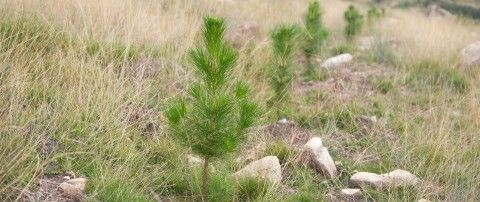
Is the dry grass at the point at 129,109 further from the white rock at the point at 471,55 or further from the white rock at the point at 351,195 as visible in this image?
the white rock at the point at 471,55

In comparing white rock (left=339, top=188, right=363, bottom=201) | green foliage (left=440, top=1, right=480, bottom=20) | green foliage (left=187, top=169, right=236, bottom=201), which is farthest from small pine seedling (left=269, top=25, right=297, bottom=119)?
green foliage (left=440, top=1, right=480, bottom=20)

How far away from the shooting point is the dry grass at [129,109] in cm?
285

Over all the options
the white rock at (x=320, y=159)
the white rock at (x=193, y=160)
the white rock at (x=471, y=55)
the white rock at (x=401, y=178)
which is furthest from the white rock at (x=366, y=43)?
the white rock at (x=193, y=160)

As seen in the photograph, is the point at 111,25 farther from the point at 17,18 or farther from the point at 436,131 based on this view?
the point at 436,131

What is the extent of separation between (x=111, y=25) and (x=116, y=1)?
25.2 inches

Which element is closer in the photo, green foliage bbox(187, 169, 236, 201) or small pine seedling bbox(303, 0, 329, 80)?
green foliage bbox(187, 169, 236, 201)

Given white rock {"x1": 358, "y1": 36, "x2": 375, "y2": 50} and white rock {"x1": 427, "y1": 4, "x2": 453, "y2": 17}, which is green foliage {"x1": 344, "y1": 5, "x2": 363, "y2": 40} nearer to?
white rock {"x1": 358, "y1": 36, "x2": 375, "y2": 50}

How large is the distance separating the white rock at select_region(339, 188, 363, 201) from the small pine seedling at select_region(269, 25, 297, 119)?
123 cm

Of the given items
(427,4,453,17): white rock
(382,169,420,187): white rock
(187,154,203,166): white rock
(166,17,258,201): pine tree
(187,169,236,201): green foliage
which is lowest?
(427,4,453,17): white rock

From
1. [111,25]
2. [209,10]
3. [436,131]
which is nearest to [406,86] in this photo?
[436,131]

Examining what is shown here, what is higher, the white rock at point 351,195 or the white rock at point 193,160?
the white rock at point 193,160

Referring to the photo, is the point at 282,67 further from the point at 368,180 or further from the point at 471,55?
the point at 471,55

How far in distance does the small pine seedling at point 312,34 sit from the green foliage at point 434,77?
115 centimetres

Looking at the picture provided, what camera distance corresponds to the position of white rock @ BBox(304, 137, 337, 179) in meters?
3.41
